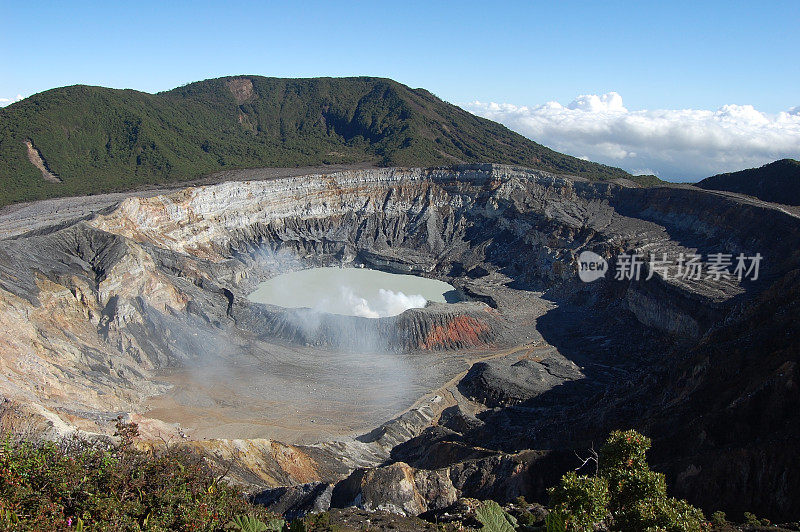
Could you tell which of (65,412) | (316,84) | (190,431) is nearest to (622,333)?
(190,431)

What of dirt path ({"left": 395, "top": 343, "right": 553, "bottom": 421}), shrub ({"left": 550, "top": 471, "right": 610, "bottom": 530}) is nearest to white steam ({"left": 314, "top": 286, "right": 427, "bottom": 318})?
dirt path ({"left": 395, "top": 343, "right": 553, "bottom": 421})

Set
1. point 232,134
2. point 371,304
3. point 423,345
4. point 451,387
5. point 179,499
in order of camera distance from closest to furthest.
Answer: point 179,499 < point 451,387 < point 423,345 < point 371,304 < point 232,134

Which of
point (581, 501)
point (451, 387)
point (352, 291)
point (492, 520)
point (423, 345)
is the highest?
point (581, 501)

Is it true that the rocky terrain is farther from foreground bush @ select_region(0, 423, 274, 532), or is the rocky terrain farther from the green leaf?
the green leaf

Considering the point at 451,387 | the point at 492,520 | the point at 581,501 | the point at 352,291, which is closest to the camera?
the point at 492,520

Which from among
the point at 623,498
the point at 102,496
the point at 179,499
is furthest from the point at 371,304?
the point at 623,498

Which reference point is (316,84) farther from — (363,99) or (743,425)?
(743,425)

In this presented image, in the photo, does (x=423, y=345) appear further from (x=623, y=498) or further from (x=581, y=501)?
(x=581, y=501)
